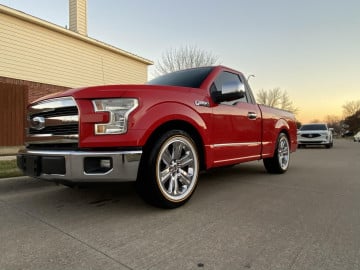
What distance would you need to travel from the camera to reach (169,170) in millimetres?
3771

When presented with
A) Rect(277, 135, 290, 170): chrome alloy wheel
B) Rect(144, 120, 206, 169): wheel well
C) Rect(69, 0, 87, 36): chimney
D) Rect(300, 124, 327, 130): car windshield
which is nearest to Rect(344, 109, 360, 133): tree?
Rect(300, 124, 327, 130): car windshield

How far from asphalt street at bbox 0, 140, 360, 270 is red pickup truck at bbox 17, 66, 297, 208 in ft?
1.19

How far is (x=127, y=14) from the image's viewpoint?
47.8 ft

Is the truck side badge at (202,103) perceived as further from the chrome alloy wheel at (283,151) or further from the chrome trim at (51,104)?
the chrome alloy wheel at (283,151)

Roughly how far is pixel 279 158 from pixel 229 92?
2.80 m

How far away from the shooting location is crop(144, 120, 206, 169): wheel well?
3.59 metres

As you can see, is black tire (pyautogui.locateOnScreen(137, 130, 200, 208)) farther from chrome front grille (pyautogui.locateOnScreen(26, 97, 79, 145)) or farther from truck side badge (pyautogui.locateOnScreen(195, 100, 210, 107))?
chrome front grille (pyautogui.locateOnScreen(26, 97, 79, 145))

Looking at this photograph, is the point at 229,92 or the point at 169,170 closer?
the point at 169,170

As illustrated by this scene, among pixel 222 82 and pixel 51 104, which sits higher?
pixel 222 82

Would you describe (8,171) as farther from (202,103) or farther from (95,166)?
(202,103)

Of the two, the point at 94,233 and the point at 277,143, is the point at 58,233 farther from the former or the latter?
the point at 277,143

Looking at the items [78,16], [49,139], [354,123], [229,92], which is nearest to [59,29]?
[78,16]

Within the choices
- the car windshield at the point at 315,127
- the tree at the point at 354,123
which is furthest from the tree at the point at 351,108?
the car windshield at the point at 315,127

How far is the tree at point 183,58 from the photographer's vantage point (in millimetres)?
23750
